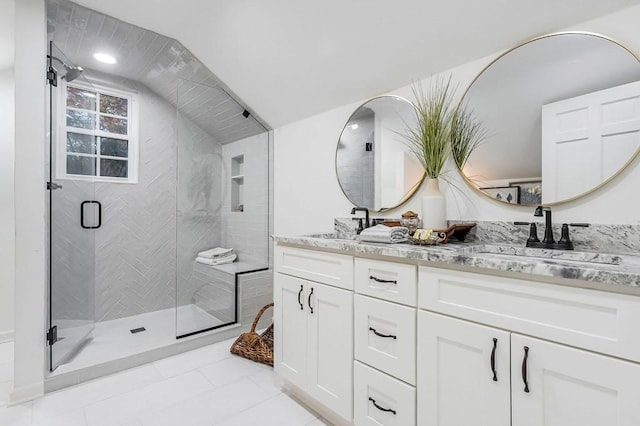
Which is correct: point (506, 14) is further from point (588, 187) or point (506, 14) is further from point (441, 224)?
point (441, 224)

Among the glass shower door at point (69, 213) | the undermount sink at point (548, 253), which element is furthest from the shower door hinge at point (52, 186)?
the undermount sink at point (548, 253)

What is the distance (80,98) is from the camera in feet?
8.76

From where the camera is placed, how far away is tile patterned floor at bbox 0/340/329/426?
69.6 inches

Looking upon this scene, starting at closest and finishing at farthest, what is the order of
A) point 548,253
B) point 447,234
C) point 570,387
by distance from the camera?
point 570,387
point 548,253
point 447,234

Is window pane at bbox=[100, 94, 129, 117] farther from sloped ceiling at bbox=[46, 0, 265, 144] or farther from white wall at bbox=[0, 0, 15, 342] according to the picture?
white wall at bbox=[0, 0, 15, 342]

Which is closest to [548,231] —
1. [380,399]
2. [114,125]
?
[380,399]

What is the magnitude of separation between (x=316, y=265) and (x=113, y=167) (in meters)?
2.77

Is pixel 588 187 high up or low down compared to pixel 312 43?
down

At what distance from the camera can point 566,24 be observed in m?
1.38

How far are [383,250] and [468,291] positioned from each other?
384mm

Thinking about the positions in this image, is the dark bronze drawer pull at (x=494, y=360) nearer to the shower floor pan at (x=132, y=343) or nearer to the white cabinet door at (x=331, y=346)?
the white cabinet door at (x=331, y=346)

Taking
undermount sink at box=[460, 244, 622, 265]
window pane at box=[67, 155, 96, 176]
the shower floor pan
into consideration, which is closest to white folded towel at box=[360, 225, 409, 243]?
undermount sink at box=[460, 244, 622, 265]

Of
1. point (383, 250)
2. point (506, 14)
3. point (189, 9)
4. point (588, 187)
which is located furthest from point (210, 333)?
point (506, 14)

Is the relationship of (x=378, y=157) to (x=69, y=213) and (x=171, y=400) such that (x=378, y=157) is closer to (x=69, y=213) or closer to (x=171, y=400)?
(x=171, y=400)
